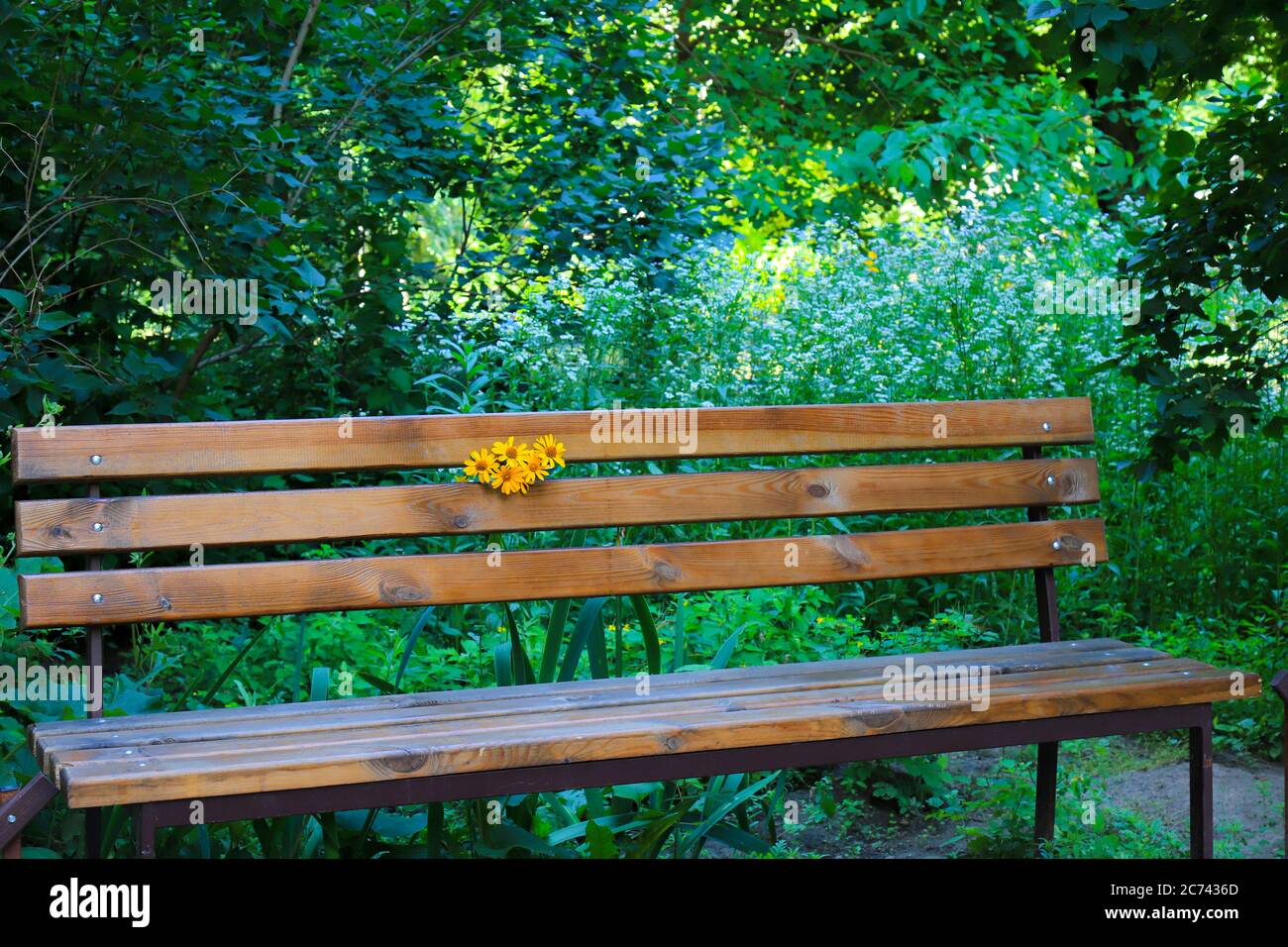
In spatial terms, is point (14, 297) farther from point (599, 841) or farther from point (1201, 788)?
point (1201, 788)

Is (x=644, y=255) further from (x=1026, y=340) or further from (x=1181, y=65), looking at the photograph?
(x=1181, y=65)

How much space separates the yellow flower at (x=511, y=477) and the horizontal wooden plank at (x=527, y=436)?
7cm

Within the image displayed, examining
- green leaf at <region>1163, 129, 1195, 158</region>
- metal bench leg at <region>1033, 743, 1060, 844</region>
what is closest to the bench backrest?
metal bench leg at <region>1033, 743, 1060, 844</region>

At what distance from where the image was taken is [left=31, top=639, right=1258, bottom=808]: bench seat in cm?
205

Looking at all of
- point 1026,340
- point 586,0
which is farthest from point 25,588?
point 586,0

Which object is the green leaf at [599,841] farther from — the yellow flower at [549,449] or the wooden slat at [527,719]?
the yellow flower at [549,449]

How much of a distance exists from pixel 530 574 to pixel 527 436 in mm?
290

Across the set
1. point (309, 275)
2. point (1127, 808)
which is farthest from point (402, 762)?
point (309, 275)

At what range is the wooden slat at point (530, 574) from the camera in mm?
2486

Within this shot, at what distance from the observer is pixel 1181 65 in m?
3.33

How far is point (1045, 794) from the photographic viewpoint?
3105 millimetres

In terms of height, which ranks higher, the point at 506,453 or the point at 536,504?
the point at 506,453

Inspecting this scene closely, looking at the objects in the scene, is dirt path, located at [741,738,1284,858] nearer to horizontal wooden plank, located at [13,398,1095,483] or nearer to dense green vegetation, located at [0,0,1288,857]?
dense green vegetation, located at [0,0,1288,857]

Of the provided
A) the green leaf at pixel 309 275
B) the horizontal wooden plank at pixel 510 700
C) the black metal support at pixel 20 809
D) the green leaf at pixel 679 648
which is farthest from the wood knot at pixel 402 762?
the green leaf at pixel 309 275
